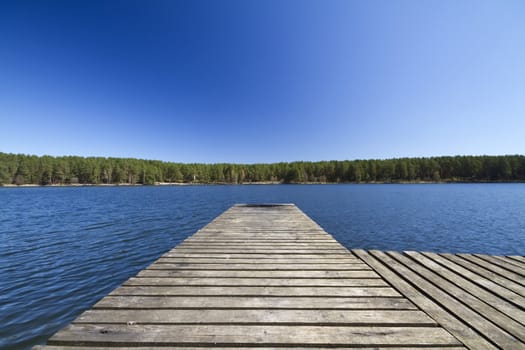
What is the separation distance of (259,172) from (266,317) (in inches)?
3660

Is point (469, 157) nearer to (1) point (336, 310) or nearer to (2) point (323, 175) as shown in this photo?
(2) point (323, 175)

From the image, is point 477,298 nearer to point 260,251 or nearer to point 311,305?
point 311,305

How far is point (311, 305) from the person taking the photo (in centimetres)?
238

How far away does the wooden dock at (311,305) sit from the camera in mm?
1844

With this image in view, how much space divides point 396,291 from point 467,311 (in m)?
0.65

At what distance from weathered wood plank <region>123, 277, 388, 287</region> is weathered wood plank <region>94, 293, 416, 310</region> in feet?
1.13

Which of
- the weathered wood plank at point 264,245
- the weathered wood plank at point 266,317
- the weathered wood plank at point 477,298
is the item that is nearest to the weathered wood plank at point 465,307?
the weathered wood plank at point 477,298

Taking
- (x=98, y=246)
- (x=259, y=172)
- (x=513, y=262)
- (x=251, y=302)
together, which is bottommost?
(x=98, y=246)

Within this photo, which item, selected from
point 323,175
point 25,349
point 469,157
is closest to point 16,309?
point 25,349

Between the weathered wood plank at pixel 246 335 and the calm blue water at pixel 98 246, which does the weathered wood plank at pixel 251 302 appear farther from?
the calm blue water at pixel 98 246

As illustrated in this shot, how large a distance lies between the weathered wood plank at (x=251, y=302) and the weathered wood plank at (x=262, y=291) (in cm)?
8

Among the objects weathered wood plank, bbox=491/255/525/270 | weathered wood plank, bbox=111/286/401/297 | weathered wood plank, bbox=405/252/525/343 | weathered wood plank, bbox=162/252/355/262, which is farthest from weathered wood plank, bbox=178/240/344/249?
weathered wood plank, bbox=491/255/525/270

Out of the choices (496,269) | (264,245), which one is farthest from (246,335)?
(496,269)

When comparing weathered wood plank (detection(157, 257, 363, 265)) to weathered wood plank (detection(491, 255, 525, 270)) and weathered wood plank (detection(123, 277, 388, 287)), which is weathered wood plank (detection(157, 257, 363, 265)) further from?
weathered wood plank (detection(491, 255, 525, 270))
